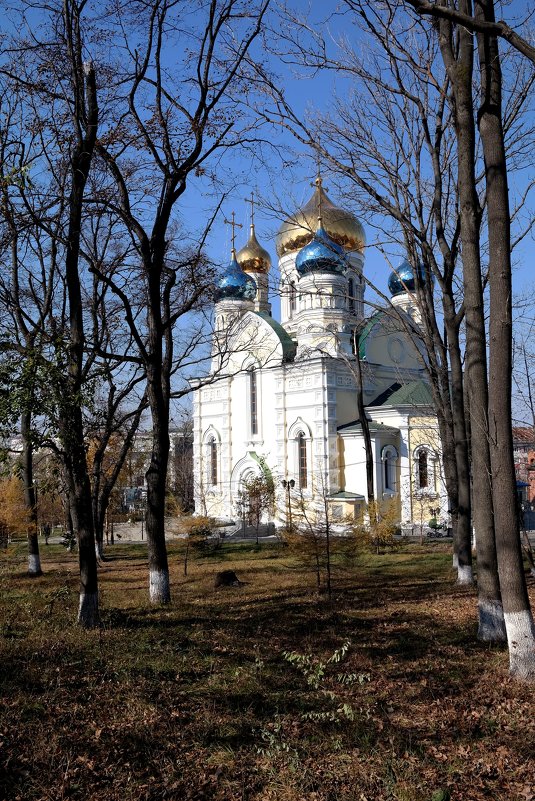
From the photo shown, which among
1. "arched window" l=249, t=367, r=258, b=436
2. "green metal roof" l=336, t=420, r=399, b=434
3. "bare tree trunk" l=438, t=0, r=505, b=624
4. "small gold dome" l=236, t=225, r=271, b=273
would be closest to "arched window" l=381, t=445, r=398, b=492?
"green metal roof" l=336, t=420, r=399, b=434

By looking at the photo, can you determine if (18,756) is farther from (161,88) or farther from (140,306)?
(140,306)

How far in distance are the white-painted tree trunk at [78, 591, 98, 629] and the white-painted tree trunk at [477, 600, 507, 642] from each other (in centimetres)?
441

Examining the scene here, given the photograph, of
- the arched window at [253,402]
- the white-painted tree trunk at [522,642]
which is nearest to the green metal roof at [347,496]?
the arched window at [253,402]

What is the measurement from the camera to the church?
26.3 meters

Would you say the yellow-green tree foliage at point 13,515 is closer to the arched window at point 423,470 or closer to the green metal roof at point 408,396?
the green metal roof at point 408,396

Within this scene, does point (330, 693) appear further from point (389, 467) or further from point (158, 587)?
point (389, 467)

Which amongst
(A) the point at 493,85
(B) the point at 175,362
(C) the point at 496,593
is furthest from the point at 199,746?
(B) the point at 175,362

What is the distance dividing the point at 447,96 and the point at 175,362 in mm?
7542

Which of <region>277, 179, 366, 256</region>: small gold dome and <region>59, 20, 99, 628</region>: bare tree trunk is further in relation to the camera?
<region>277, 179, 366, 256</region>: small gold dome

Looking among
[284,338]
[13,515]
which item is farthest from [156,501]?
[284,338]

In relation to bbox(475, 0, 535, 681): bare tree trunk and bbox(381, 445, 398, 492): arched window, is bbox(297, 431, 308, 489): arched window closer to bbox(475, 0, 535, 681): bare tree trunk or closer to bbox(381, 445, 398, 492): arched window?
bbox(381, 445, 398, 492): arched window

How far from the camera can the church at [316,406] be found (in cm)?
2627

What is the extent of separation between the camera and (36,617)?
8.48 meters

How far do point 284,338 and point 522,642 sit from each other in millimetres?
25179
